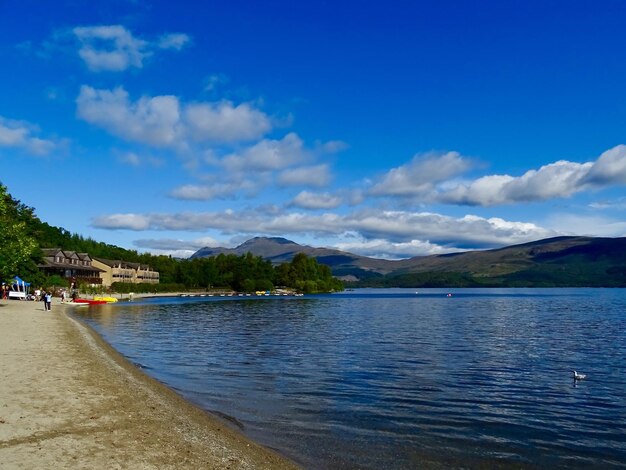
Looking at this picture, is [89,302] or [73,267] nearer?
[89,302]

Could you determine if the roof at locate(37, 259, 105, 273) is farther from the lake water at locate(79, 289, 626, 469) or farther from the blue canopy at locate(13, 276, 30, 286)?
the lake water at locate(79, 289, 626, 469)

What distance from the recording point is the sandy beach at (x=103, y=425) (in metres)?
12.9

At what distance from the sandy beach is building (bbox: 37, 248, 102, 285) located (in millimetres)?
137752

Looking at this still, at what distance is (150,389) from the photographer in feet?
76.7

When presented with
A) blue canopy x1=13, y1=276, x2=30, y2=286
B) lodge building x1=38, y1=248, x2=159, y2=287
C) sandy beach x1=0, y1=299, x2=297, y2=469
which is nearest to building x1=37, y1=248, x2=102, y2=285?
lodge building x1=38, y1=248, x2=159, y2=287

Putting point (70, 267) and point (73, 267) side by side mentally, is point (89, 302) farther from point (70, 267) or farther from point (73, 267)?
point (73, 267)

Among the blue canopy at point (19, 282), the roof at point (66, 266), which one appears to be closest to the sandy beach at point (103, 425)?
the blue canopy at point (19, 282)

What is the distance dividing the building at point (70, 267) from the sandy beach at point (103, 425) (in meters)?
138

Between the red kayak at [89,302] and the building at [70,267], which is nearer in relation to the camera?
the red kayak at [89,302]

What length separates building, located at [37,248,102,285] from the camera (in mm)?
156375

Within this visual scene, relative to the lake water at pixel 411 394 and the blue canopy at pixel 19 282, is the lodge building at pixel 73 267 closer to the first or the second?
the blue canopy at pixel 19 282

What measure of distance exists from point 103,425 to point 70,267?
165222 mm

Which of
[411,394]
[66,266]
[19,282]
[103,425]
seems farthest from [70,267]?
[103,425]

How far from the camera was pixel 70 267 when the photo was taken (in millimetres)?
164750
